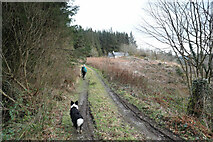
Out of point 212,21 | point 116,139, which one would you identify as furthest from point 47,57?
point 212,21

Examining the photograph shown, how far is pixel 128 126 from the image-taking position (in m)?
5.46

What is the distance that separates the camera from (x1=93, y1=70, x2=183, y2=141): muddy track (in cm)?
472

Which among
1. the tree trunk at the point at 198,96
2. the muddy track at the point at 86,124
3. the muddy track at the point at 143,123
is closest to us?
the muddy track at the point at 86,124

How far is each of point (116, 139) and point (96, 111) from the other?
244cm

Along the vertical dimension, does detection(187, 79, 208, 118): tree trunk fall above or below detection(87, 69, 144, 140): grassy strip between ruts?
above

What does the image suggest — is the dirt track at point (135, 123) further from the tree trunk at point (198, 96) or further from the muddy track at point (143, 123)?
the tree trunk at point (198, 96)

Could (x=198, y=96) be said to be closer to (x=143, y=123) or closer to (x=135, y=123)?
(x=143, y=123)

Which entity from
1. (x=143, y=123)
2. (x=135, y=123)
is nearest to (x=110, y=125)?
(x=135, y=123)

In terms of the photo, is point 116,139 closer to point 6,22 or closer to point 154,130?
point 154,130

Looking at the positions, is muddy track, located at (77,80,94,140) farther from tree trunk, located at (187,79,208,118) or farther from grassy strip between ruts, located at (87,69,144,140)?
tree trunk, located at (187,79,208,118)

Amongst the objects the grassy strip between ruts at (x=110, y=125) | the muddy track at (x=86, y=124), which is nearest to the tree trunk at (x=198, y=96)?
the grassy strip between ruts at (x=110, y=125)

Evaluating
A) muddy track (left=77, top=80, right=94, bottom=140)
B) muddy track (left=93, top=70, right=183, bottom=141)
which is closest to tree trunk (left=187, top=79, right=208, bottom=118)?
muddy track (left=93, top=70, right=183, bottom=141)

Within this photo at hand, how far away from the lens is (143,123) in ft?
18.7

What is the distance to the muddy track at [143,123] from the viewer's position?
472 centimetres
